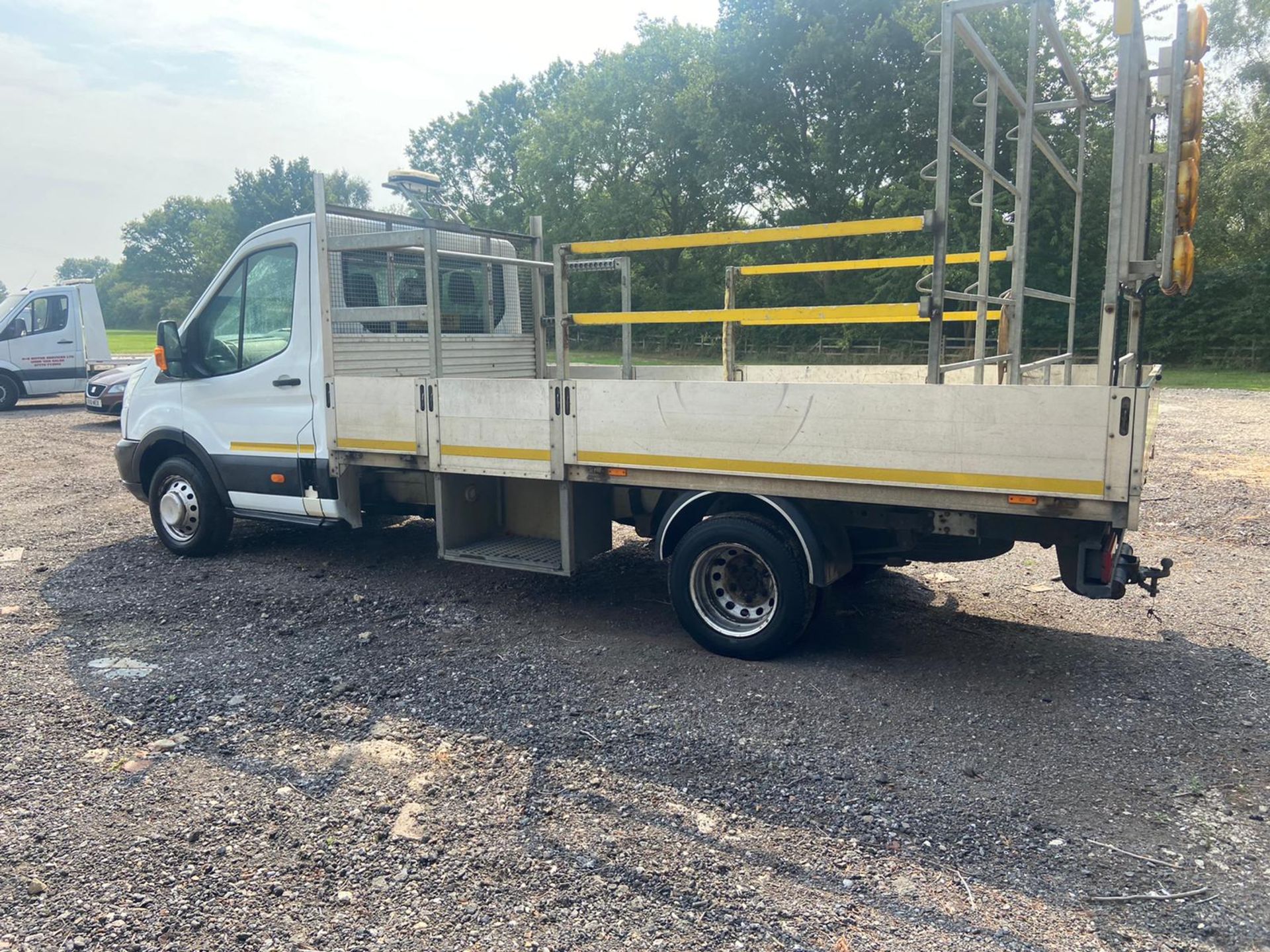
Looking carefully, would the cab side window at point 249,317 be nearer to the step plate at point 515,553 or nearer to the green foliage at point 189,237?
the step plate at point 515,553

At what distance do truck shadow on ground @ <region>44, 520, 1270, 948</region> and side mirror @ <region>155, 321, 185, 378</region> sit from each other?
1.57 m

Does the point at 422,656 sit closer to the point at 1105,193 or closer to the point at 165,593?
the point at 165,593

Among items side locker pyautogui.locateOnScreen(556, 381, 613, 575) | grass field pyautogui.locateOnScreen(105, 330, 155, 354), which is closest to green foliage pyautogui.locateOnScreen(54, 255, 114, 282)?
grass field pyautogui.locateOnScreen(105, 330, 155, 354)

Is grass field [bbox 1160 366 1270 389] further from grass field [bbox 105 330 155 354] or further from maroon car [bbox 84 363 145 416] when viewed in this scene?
grass field [bbox 105 330 155 354]

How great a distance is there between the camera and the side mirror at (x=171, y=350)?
22.2ft

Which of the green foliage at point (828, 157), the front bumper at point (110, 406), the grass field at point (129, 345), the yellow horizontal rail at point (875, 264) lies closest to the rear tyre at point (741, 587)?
the yellow horizontal rail at point (875, 264)

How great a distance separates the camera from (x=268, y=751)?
4.04 meters

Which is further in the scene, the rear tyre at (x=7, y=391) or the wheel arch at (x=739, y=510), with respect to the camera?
the rear tyre at (x=7, y=391)

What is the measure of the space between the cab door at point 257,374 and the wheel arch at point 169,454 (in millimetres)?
56

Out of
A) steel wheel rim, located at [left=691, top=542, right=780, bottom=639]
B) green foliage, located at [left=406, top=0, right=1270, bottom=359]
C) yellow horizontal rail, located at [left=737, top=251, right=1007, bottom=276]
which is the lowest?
steel wheel rim, located at [left=691, top=542, right=780, bottom=639]

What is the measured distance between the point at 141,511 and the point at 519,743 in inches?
261

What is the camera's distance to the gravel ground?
9.56 feet

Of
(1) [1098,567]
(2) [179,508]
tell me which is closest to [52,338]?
(2) [179,508]

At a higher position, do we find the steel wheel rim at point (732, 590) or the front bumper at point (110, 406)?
the front bumper at point (110, 406)
